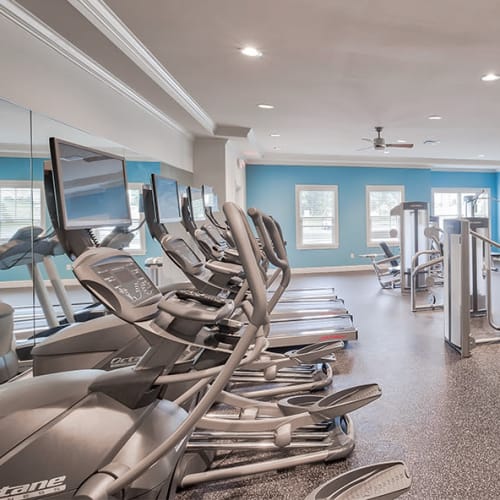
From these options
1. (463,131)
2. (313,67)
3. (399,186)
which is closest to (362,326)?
(313,67)

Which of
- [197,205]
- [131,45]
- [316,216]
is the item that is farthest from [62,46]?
[316,216]

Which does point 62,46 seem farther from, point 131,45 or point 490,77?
point 490,77

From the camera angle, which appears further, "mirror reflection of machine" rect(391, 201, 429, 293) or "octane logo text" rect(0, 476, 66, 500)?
"mirror reflection of machine" rect(391, 201, 429, 293)

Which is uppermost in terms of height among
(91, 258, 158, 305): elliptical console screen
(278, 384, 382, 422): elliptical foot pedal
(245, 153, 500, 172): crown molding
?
(245, 153, 500, 172): crown molding

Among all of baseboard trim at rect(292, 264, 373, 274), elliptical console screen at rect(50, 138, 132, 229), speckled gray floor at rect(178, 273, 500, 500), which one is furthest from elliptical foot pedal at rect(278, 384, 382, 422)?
baseboard trim at rect(292, 264, 373, 274)

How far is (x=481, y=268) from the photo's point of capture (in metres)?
4.59

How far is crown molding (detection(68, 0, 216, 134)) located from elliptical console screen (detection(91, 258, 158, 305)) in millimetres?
1899

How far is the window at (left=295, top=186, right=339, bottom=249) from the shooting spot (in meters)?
8.91

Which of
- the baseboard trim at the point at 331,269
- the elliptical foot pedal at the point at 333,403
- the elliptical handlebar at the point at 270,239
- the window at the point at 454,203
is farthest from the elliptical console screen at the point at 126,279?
the window at the point at 454,203

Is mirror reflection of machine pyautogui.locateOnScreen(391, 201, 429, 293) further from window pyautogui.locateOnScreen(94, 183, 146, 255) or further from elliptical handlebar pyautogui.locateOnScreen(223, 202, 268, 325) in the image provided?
elliptical handlebar pyautogui.locateOnScreen(223, 202, 268, 325)

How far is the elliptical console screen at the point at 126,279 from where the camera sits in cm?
115

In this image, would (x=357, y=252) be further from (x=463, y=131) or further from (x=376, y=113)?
(x=376, y=113)

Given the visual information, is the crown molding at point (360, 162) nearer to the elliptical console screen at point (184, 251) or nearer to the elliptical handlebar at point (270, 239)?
the elliptical console screen at point (184, 251)

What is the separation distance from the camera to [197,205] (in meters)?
3.86
